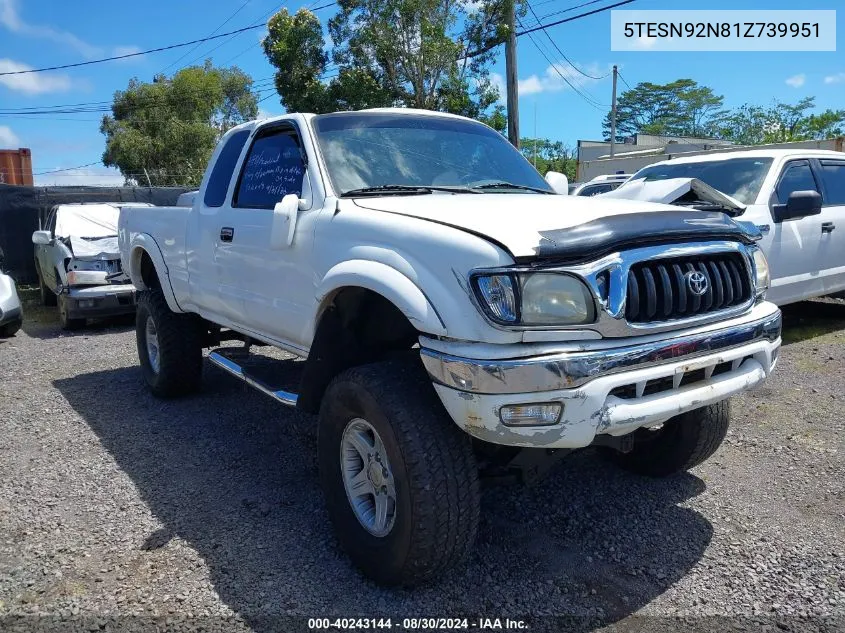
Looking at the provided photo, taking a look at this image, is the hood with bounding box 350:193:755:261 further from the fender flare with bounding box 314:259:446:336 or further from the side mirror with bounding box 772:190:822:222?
the side mirror with bounding box 772:190:822:222

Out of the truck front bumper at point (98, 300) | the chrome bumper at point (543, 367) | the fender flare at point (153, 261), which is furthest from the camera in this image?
the truck front bumper at point (98, 300)

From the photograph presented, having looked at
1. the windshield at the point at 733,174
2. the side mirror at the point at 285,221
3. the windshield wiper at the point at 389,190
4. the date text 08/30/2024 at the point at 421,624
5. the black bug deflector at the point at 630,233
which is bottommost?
the date text 08/30/2024 at the point at 421,624

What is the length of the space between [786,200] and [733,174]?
0.54 m

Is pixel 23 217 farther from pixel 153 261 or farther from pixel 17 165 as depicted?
pixel 17 165

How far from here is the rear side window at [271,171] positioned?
149 inches

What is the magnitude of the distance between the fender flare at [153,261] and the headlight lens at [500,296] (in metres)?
3.50

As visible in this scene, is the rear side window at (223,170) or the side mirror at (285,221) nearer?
the side mirror at (285,221)

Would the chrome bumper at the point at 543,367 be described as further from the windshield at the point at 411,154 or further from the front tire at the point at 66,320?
the front tire at the point at 66,320

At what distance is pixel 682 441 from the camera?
3611mm

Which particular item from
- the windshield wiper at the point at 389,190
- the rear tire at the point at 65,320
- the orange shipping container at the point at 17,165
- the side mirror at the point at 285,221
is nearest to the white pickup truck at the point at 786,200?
the windshield wiper at the point at 389,190

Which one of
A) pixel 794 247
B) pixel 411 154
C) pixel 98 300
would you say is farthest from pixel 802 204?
pixel 98 300

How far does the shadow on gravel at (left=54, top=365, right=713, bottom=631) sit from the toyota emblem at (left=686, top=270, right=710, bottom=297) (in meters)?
1.22

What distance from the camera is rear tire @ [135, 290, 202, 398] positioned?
5.38 m

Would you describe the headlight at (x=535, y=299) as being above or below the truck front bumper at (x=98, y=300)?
above
